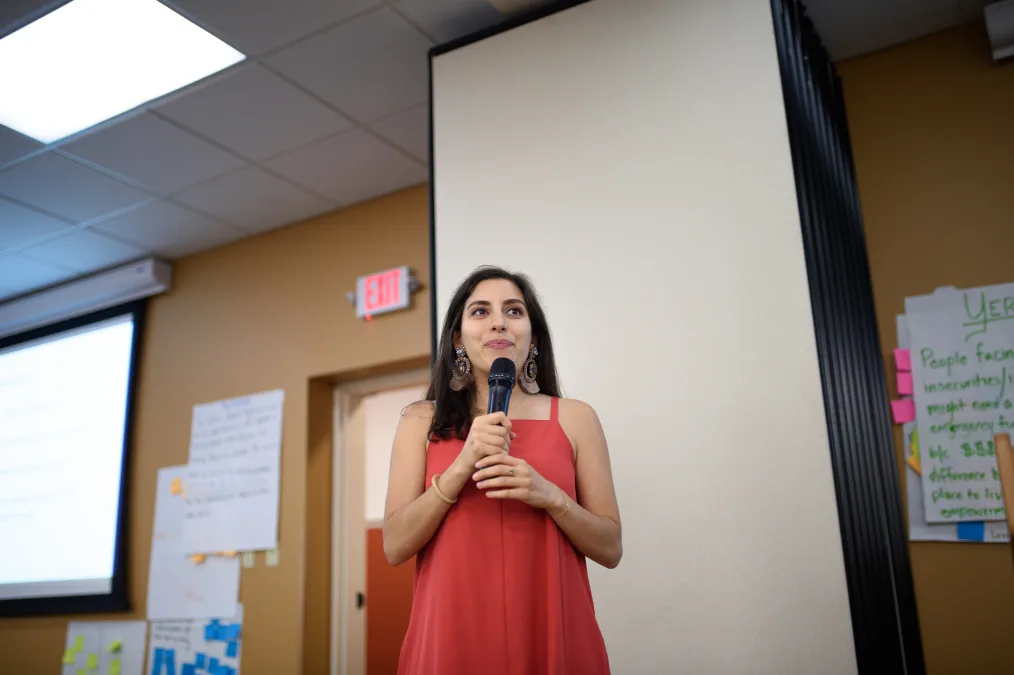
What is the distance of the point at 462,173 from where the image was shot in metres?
2.54

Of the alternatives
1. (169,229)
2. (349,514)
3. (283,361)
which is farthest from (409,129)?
(349,514)

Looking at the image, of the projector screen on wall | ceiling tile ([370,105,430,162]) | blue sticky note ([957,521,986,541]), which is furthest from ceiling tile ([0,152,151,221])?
blue sticky note ([957,521,986,541])

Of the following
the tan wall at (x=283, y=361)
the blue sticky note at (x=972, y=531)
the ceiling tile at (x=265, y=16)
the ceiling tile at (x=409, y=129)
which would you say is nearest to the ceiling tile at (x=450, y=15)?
the ceiling tile at (x=265, y=16)

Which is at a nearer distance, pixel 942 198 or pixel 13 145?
pixel 942 198

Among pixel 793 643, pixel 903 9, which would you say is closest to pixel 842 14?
pixel 903 9

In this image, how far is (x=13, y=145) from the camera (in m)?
3.22

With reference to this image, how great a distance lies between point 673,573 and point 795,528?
312 millimetres

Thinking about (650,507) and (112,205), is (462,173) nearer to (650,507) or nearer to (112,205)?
(650,507)

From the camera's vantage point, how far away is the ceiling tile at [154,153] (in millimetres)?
3184

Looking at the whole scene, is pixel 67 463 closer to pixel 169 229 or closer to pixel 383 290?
pixel 169 229

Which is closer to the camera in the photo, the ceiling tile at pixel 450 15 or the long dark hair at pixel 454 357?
the long dark hair at pixel 454 357

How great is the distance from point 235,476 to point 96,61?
1988 millimetres

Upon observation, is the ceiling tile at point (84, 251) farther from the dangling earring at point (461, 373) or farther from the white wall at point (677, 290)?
the dangling earring at point (461, 373)

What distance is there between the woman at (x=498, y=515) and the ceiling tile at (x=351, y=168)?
214cm
